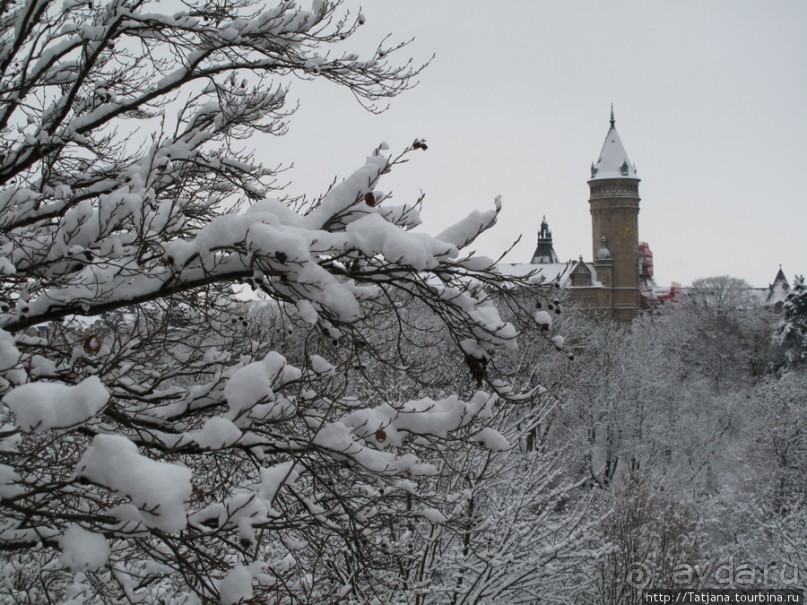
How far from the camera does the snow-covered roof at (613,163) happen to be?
68688 millimetres

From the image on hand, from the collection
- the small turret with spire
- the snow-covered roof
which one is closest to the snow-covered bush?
the small turret with spire

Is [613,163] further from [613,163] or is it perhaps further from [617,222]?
[617,222]

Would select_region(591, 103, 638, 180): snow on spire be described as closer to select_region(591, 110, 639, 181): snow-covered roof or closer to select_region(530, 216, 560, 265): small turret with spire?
select_region(591, 110, 639, 181): snow-covered roof

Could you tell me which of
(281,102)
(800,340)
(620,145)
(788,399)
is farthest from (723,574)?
(620,145)

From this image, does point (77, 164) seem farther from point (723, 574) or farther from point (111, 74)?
point (723, 574)

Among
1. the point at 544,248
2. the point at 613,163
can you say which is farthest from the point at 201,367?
the point at 613,163

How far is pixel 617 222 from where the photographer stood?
220ft

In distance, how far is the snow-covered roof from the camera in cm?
6869

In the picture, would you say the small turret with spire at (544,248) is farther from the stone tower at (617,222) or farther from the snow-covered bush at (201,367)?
the snow-covered bush at (201,367)

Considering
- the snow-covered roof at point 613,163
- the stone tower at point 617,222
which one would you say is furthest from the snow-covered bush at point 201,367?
the snow-covered roof at point 613,163

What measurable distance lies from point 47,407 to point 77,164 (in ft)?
16.4

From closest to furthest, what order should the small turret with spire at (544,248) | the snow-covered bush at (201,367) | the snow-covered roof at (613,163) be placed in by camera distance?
the snow-covered bush at (201,367) → the snow-covered roof at (613,163) → the small turret with spire at (544,248)

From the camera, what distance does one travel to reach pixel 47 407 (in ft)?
6.86

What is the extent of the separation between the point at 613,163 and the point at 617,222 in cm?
648
